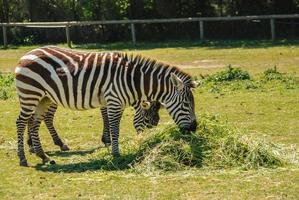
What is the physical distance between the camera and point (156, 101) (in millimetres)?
10836

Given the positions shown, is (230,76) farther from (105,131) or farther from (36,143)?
(36,143)

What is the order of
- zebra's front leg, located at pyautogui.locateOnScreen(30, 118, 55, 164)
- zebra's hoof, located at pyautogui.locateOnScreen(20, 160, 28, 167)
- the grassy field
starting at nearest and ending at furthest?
the grassy field → zebra's hoof, located at pyautogui.locateOnScreen(20, 160, 28, 167) → zebra's front leg, located at pyautogui.locateOnScreen(30, 118, 55, 164)

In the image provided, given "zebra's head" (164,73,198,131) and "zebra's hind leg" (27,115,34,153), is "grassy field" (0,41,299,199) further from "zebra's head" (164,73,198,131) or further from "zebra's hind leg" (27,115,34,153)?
"zebra's head" (164,73,198,131)

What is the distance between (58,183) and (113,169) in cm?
100

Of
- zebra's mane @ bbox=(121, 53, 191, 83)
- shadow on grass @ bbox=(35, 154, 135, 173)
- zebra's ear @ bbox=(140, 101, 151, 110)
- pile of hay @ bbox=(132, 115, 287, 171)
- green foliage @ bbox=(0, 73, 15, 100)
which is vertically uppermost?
zebra's mane @ bbox=(121, 53, 191, 83)

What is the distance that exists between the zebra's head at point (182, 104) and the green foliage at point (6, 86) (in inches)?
379

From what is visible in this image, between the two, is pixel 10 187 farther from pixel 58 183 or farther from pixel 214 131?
pixel 214 131

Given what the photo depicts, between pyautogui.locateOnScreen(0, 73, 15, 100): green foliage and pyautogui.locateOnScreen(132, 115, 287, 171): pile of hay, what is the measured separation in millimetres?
9588

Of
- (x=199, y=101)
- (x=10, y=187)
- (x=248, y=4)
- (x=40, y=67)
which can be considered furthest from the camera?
(x=248, y=4)

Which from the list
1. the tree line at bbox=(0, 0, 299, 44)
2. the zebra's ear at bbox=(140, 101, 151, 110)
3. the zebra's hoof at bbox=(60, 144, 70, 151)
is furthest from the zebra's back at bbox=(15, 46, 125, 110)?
the tree line at bbox=(0, 0, 299, 44)

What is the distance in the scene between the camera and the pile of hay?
9.31 metres

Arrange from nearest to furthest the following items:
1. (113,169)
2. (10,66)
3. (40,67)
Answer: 1. (113,169)
2. (40,67)
3. (10,66)

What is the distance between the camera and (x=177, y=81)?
1001cm

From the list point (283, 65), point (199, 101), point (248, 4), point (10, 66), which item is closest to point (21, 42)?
point (10, 66)
